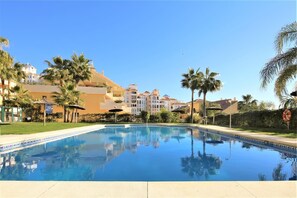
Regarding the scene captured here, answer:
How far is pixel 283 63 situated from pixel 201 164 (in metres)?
6.84

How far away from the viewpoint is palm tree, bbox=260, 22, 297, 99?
426 inches

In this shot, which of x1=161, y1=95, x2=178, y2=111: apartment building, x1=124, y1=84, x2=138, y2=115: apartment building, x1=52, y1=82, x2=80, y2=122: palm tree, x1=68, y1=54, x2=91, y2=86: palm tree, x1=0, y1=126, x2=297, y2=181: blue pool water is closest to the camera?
x1=0, y1=126, x2=297, y2=181: blue pool water

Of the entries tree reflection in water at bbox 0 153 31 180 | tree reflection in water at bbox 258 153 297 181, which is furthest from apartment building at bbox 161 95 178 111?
tree reflection in water at bbox 0 153 31 180

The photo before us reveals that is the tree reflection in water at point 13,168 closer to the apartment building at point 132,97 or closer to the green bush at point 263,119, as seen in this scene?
the green bush at point 263,119

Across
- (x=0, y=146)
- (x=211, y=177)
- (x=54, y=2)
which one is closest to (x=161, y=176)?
(x=211, y=177)

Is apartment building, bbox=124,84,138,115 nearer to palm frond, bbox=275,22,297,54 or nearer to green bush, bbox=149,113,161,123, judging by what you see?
green bush, bbox=149,113,161,123

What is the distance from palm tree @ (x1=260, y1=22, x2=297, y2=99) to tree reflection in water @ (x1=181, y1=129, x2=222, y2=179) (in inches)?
194

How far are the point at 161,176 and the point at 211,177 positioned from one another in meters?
1.20

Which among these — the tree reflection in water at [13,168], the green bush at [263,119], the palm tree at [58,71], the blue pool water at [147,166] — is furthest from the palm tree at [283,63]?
the palm tree at [58,71]

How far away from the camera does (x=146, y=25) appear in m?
20.2

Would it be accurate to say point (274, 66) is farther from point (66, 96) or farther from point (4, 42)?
point (66, 96)
